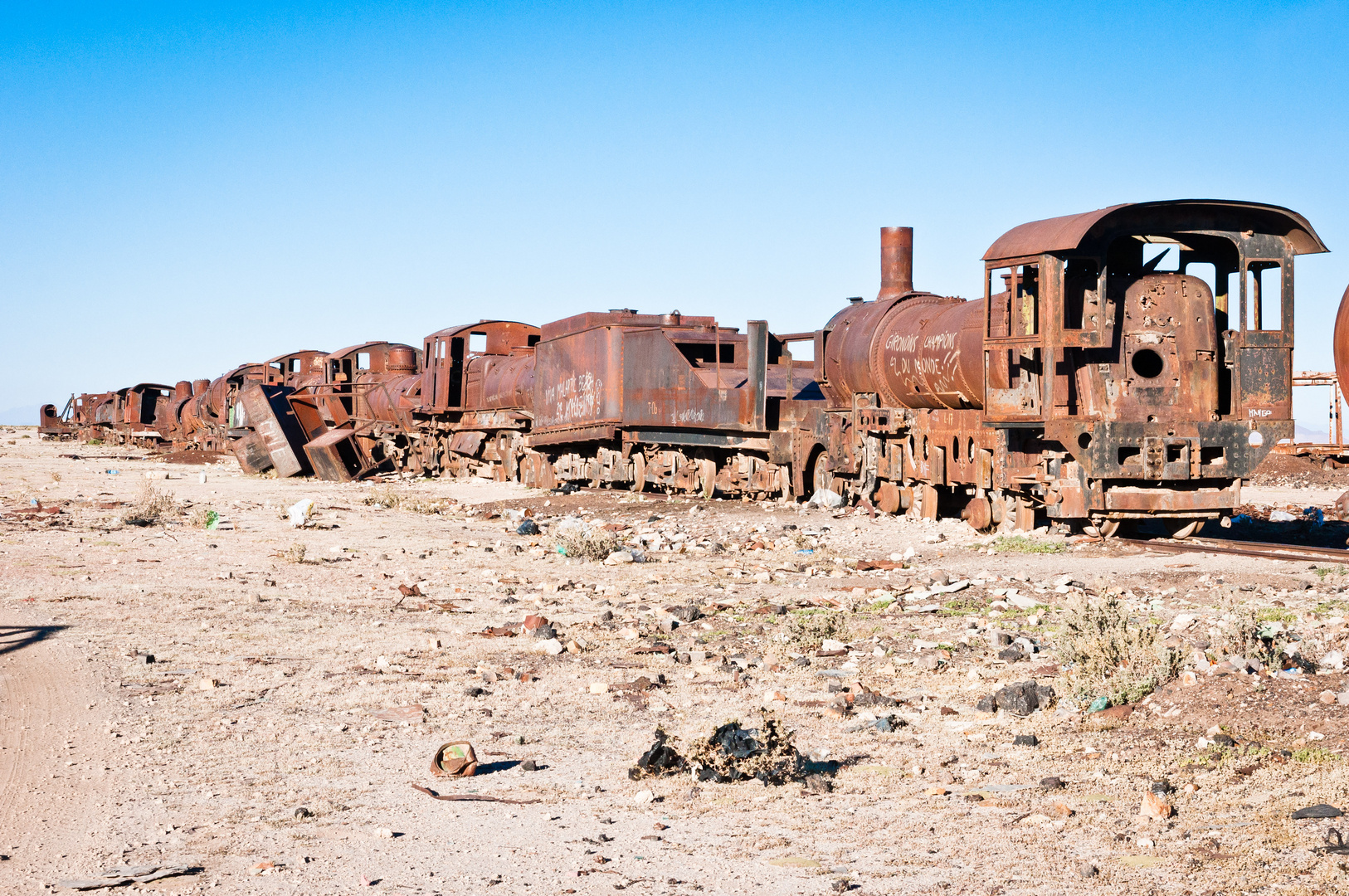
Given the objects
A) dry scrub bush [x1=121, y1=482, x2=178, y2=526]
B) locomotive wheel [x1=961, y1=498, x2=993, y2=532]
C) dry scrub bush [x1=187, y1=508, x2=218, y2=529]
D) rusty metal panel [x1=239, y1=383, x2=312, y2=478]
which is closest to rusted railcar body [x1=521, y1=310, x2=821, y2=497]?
locomotive wheel [x1=961, y1=498, x2=993, y2=532]

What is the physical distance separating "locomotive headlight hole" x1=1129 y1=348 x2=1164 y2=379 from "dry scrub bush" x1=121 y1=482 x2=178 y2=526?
1185 centimetres

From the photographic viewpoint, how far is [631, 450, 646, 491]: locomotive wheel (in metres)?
20.8

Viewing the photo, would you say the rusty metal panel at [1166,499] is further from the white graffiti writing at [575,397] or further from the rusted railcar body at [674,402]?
the white graffiti writing at [575,397]

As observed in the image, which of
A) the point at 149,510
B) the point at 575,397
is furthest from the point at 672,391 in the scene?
the point at 149,510

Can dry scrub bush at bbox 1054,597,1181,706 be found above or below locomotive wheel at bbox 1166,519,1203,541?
below

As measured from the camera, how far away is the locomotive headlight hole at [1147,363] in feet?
40.1

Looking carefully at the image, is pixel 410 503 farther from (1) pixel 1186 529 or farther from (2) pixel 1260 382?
(2) pixel 1260 382

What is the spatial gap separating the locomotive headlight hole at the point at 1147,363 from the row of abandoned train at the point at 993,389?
2cm

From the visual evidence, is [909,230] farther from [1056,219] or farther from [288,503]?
[288,503]

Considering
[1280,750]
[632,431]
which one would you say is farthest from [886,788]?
[632,431]

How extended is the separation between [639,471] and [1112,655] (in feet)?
47.6

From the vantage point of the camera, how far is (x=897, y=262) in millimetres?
16438

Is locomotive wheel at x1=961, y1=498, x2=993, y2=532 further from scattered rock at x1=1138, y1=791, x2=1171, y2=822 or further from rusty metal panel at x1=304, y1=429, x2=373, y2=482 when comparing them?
rusty metal panel at x1=304, y1=429, x2=373, y2=482

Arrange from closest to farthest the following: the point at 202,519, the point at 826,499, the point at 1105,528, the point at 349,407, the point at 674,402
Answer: the point at 1105,528, the point at 202,519, the point at 826,499, the point at 674,402, the point at 349,407
